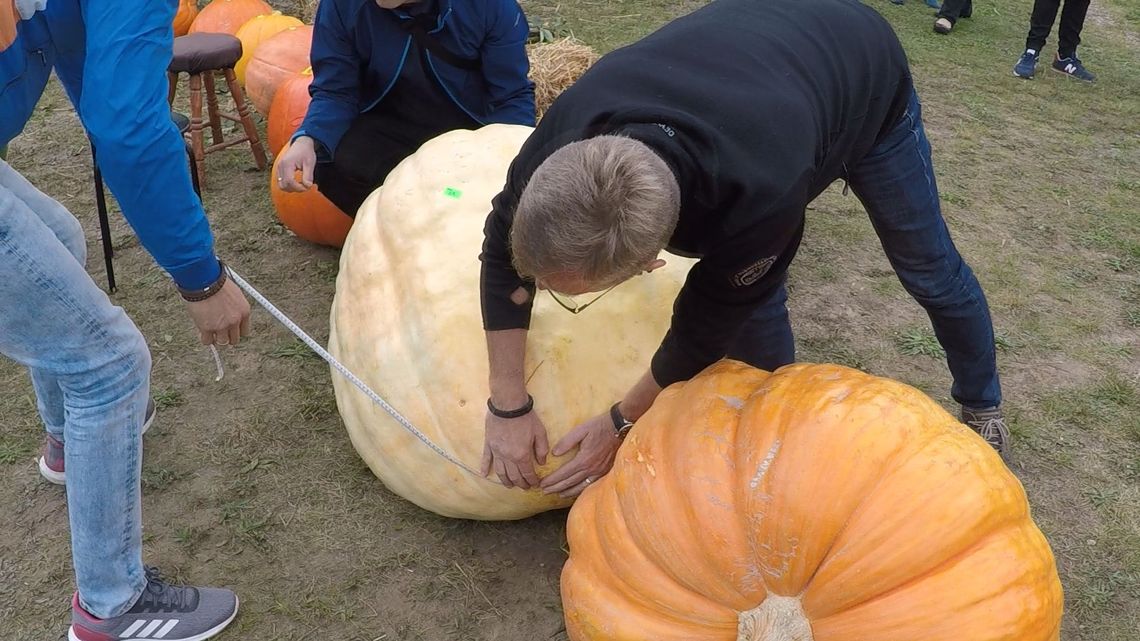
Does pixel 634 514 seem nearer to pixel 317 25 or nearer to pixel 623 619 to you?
pixel 623 619

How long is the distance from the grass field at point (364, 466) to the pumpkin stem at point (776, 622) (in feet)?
2.36

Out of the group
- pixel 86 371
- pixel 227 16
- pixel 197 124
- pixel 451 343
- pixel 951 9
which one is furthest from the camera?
pixel 951 9

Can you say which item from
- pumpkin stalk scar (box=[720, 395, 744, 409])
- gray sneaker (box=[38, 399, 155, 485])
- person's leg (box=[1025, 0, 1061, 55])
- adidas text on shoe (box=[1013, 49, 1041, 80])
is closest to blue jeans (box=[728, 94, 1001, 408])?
pumpkin stalk scar (box=[720, 395, 744, 409])

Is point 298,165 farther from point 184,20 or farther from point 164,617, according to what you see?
point 184,20

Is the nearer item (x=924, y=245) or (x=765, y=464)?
(x=765, y=464)

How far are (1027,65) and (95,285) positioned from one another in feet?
22.9

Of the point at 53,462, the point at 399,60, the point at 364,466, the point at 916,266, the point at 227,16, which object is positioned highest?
the point at 399,60

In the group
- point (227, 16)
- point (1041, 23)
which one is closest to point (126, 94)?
point (227, 16)

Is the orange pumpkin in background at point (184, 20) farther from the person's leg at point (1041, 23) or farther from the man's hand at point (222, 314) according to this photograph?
the person's leg at point (1041, 23)

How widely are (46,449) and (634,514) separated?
204 centimetres

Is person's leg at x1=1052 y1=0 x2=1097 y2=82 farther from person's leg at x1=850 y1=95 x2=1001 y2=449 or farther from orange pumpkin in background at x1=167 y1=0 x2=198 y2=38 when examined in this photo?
orange pumpkin in background at x1=167 y1=0 x2=198 y2=38

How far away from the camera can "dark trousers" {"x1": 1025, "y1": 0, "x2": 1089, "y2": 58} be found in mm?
6984

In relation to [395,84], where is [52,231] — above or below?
→ above

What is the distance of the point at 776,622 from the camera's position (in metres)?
1.83
